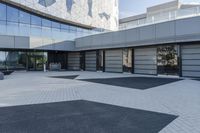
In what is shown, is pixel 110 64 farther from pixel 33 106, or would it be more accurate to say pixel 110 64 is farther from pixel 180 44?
pixel 33 106

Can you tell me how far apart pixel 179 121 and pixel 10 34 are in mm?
24192

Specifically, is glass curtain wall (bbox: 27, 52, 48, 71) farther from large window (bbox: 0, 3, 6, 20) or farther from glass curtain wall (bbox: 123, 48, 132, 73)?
glass curtain wall (bbox: 123, 48, 132, 73)

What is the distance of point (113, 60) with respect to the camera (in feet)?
86.0

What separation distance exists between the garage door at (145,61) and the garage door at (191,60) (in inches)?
130

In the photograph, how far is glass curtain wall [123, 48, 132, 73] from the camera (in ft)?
78.7

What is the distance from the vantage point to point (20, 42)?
25.8 meters

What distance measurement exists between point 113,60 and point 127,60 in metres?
2.41

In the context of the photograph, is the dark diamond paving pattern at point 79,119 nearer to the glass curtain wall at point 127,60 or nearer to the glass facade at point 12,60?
the glass curtain wall at point 127,60

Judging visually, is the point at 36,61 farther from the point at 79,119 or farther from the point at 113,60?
the point at 79,119

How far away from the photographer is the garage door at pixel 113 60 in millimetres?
25391

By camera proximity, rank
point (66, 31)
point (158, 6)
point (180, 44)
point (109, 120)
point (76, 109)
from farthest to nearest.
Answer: point (158, 6), point (66, 31), point (180, 44), point (76, 109), point (109, 120)

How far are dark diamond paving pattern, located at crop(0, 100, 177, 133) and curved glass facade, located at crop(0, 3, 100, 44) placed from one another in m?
20.9

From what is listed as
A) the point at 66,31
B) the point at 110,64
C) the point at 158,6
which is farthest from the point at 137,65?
the point at 158,6

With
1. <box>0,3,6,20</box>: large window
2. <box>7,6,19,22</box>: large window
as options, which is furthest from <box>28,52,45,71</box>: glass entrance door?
<box>0,3,6,20</box>: large window
